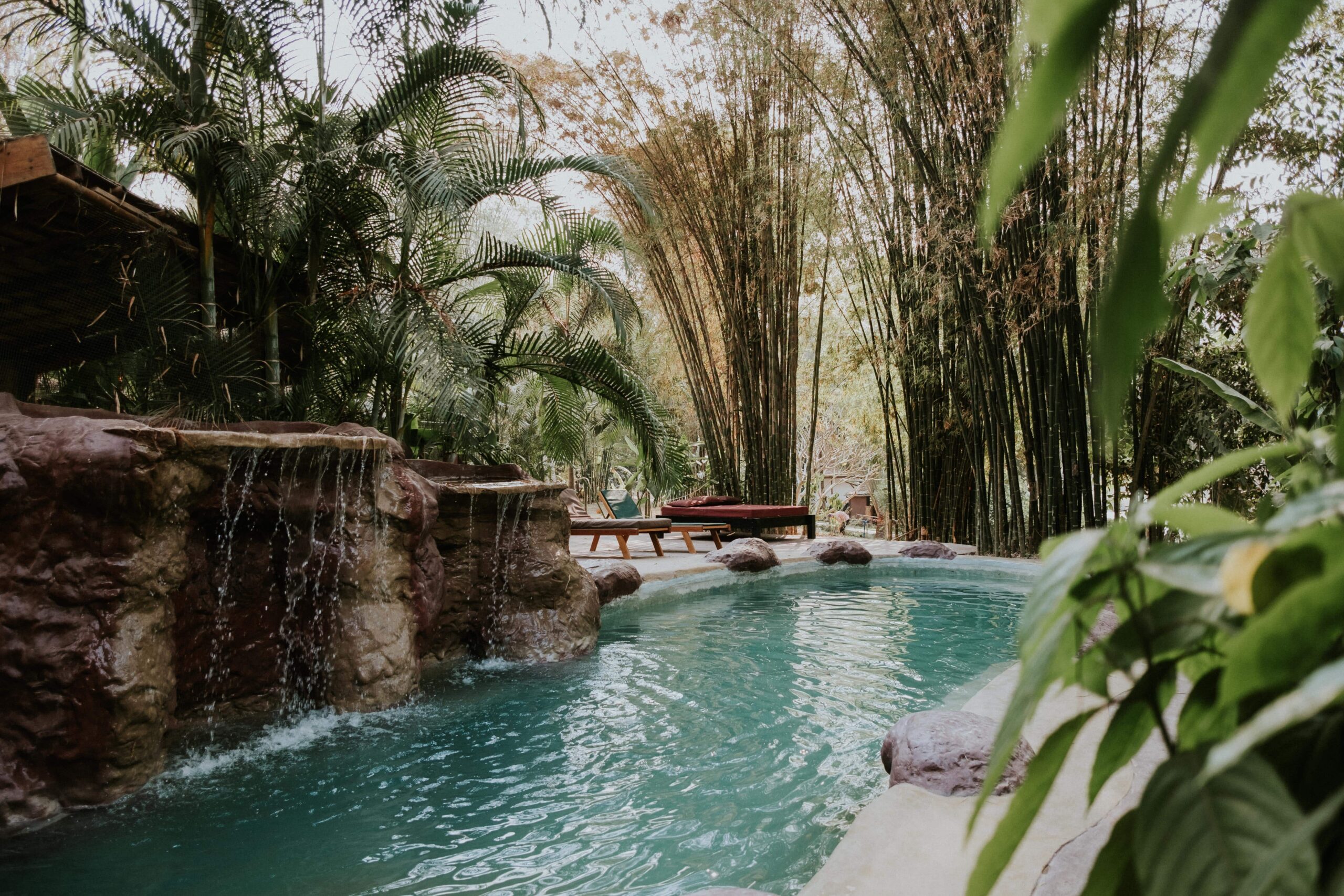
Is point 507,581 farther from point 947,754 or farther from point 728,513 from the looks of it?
point 728,513

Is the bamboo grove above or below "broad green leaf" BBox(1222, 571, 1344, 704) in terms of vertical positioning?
above

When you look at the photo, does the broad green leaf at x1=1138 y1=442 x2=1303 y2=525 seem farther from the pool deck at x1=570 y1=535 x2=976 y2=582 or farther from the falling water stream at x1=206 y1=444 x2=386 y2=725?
the pool deck at x1=570 y1=535 x2=976 y2=582

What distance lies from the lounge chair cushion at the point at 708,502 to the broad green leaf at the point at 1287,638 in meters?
8.31

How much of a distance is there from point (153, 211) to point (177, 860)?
4142mm

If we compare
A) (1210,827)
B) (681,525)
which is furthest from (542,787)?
(681,525)

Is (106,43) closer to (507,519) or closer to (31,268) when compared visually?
(31,268)

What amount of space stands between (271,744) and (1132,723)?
321 cm

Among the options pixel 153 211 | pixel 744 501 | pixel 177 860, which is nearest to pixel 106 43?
pixel 153 211

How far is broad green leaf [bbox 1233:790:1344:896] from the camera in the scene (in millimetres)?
173

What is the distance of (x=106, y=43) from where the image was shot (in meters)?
4.77

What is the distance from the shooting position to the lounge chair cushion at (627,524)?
6547mm

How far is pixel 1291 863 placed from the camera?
0.22 metres

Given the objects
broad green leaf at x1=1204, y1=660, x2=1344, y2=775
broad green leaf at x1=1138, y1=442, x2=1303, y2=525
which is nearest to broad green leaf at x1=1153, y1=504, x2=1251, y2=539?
broad green leaf at x1=1138, y1=442, x2=1303, y2=525

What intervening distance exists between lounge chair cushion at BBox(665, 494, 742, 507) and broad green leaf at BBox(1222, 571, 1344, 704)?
831 centimetres
